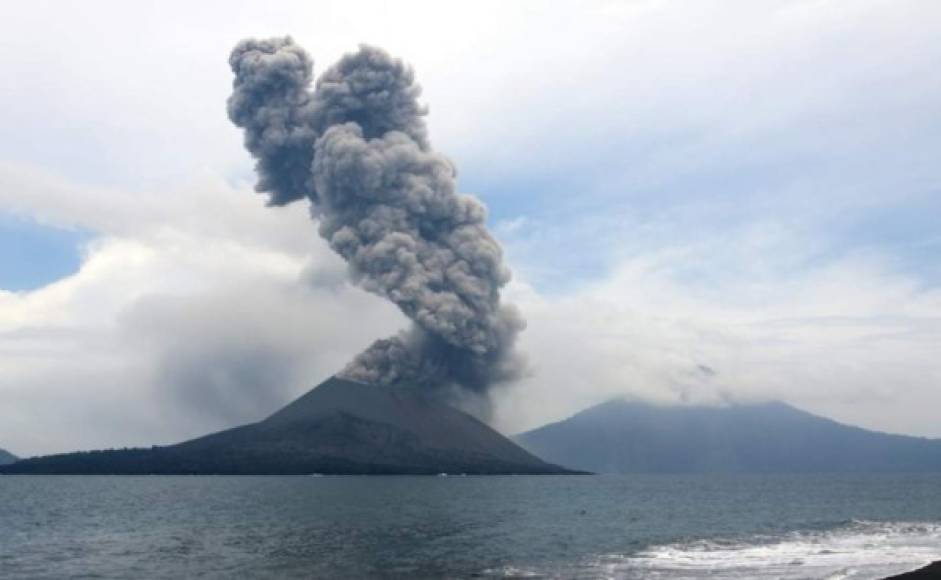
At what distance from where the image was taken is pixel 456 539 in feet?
266

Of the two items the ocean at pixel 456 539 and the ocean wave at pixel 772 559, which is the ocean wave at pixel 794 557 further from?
the ocean at pixel 456 539

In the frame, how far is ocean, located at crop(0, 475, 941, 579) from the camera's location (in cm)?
6056

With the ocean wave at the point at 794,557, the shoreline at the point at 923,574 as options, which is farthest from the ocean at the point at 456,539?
the shoreline at the point at 923,574

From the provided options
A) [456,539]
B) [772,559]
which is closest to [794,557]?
[772,559]

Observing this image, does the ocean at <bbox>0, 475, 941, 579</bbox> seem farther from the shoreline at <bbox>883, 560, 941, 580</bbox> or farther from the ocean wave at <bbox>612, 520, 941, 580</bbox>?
the shoreline at <bbox>883, 560, 941, 580</bbox>

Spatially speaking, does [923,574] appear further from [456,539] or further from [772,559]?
[456,539]

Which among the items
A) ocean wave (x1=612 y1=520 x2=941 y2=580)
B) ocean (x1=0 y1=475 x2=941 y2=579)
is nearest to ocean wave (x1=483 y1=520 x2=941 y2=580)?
ocean wave (x1=612 y1=520 x2=941 y2=580)

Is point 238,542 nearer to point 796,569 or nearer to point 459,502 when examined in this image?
point 796,569

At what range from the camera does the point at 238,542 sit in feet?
259

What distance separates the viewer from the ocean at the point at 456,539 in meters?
60.6

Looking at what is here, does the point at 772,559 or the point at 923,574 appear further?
the point at 772,559

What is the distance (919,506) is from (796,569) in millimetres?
97881

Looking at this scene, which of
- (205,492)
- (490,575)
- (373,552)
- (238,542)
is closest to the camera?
(490,575)

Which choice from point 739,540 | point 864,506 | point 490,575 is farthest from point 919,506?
point 490,575
